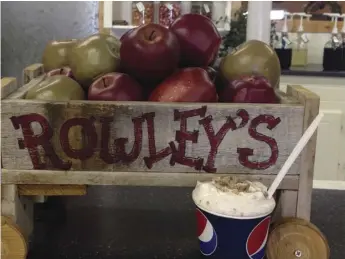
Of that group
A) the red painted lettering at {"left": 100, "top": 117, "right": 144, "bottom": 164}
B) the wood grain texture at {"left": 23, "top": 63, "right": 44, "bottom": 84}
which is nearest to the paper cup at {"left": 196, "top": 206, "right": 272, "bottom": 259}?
the red painted lettering at {"left": 100, "top": 117, "right": 144, "bottom": 164}

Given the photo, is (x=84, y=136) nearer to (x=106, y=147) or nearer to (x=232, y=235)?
(x=106, y=147)

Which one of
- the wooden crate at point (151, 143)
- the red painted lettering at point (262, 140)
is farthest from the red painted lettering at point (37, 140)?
the red painted lettering at point (262, 140)

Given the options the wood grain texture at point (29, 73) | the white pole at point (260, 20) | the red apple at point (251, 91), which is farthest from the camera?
the white pole at point (260, 20)

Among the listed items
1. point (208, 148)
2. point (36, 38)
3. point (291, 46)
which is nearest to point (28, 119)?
point (208, 148)

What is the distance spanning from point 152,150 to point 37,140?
0.14m

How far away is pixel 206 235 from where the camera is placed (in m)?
0.59

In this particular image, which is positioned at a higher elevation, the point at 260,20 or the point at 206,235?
the point at 260,20

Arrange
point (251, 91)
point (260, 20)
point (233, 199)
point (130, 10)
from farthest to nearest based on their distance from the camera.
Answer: point (130, 10), point (260, 20), point (251, 91), point (233, 199)

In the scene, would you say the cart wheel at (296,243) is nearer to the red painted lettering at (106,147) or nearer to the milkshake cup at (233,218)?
the milkshake cup at (233,218)

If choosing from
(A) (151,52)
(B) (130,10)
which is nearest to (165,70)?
(A) (151,52)

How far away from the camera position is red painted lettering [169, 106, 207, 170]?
0.64m

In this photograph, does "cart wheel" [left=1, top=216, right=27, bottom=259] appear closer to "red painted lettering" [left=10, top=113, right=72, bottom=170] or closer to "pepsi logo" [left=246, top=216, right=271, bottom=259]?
"red painted lettering" [left=10, top=113, right=72, bottom=170]

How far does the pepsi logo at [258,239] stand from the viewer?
58 cm

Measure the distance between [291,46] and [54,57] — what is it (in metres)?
2.14
